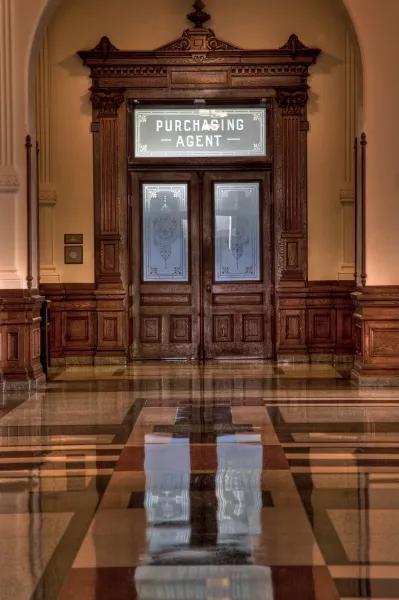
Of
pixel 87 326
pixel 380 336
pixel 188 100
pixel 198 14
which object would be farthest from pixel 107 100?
pixel 380 336

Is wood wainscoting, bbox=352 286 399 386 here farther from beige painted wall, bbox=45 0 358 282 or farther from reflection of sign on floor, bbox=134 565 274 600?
reflection of sign on floor, bbox=134 565 274 600

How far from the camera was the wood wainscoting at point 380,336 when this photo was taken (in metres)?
9.62

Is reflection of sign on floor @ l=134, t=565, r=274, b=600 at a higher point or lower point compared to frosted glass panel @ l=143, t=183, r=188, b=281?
lower

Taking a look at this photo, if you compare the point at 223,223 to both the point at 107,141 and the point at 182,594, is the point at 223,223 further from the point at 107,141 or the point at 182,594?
the point at 182,594

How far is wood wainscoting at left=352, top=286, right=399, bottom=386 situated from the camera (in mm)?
9617

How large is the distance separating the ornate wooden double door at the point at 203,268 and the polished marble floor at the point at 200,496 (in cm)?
340

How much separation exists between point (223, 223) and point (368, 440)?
6147 millimetres

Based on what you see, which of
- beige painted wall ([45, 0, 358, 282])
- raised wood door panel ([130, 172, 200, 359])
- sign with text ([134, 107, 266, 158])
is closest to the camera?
beige painted wall ([45, 0, 358, 282])

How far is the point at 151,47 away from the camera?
12094mm

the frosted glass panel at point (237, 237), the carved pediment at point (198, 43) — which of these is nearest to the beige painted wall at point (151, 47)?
the carved pediment at point (198, 43)

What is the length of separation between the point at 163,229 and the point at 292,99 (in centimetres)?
214

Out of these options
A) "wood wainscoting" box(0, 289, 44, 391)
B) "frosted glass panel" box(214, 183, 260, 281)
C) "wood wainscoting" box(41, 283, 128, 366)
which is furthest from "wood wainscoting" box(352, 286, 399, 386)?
"wood wainscoting" box(41, 283, 128, 366)

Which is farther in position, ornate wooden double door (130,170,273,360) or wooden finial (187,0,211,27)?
ornate wooden double door (130,170,273,360)

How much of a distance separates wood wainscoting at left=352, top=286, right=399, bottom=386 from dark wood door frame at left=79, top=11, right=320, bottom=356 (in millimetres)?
2556
